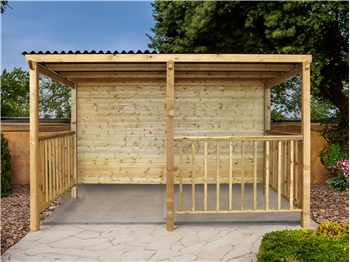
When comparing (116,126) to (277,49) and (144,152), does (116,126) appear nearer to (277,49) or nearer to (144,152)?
(144,152)

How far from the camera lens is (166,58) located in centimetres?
478

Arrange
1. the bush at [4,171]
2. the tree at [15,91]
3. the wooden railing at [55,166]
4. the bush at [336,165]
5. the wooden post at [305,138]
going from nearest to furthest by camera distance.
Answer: the wooden post at [305,138]
the wooden railing at [55,166]
the bush at [4,171]
the bush at [336,165]
the tree at [15,91]

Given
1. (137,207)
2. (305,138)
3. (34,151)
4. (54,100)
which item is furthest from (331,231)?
(54,100)

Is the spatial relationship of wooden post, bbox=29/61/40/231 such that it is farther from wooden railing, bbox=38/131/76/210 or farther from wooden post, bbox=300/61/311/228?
wooden post, bbox=300/61/311/228

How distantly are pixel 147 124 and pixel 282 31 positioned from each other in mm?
4266

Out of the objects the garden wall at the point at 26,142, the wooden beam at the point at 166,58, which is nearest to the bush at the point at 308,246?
the wooden beam at the point at 166,58

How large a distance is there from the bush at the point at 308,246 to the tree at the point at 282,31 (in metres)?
5.39

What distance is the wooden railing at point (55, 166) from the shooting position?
5117 millimetres

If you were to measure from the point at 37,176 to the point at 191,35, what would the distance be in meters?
6.80

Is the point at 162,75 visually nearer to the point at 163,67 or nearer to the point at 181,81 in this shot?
the point at 163,67

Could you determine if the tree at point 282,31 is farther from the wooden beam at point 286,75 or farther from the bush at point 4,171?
the bush at point 4,171

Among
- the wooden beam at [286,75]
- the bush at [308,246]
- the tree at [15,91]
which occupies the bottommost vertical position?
the bush at [308,246]

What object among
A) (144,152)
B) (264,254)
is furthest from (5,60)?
Result: (264,254)

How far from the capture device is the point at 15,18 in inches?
A: 1321
